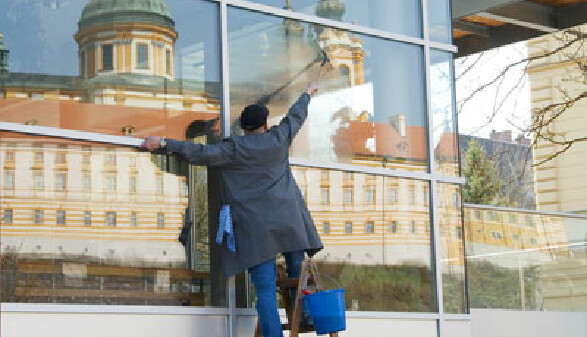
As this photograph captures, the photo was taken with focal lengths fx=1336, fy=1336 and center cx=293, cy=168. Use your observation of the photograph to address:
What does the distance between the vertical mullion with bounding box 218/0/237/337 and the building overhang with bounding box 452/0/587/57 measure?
604 centimetres

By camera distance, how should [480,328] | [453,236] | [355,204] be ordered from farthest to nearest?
1. [480,328]
2. [453,236]
3. [355,204]

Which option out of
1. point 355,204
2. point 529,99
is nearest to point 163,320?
point 355,204

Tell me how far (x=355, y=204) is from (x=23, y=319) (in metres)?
2.81

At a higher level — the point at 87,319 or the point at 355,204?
the point at 355,204

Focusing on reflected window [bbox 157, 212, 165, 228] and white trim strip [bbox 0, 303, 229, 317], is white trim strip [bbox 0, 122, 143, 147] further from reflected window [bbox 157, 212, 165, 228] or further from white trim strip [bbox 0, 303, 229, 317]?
white trim strip [bbox 0, 303, 229, 317]

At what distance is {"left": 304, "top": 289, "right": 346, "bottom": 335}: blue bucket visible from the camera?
7.88 m

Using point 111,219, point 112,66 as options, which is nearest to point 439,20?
point 112,66

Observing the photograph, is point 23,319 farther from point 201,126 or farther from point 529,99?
point 529,99

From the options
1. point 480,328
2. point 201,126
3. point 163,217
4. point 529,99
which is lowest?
point 480,328

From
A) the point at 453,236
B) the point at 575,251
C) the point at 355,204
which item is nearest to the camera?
the point at 355,204

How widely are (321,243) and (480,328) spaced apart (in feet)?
17.0

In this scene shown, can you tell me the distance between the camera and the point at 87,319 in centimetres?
757

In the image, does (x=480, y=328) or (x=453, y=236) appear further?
(x=480, y=328)

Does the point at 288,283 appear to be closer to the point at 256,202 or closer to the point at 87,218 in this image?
the point at 256,202
